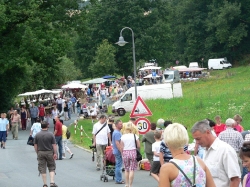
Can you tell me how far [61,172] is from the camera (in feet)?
71.5

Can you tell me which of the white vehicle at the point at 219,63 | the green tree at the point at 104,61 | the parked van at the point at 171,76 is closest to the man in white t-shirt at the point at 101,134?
the parked van at the point at 171,76

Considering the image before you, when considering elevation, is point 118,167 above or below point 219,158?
below

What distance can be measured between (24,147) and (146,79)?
50787 mm

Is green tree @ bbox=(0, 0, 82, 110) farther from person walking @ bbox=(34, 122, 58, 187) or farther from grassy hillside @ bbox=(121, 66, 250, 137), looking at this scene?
person walking @ bbox=(34, 122, 58, 187)

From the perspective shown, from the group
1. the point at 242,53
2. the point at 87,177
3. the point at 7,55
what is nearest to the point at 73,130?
the point at 7,55

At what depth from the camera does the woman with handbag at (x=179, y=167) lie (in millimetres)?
6172

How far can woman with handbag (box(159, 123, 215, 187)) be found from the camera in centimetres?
617

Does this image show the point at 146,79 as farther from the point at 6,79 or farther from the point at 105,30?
the point at 6,79

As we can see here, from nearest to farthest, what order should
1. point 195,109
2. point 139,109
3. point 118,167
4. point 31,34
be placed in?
point 118,167 → point 139,109 → point 195,109 → point 31,34

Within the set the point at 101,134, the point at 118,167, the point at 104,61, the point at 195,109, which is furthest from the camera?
the point at 104,61

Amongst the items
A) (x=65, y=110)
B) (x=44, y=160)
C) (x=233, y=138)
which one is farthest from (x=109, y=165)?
(x=65, y=110)

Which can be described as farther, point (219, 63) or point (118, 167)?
point (219, 63)

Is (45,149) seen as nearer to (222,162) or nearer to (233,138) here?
(233,138)

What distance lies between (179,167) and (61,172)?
1589 cm
